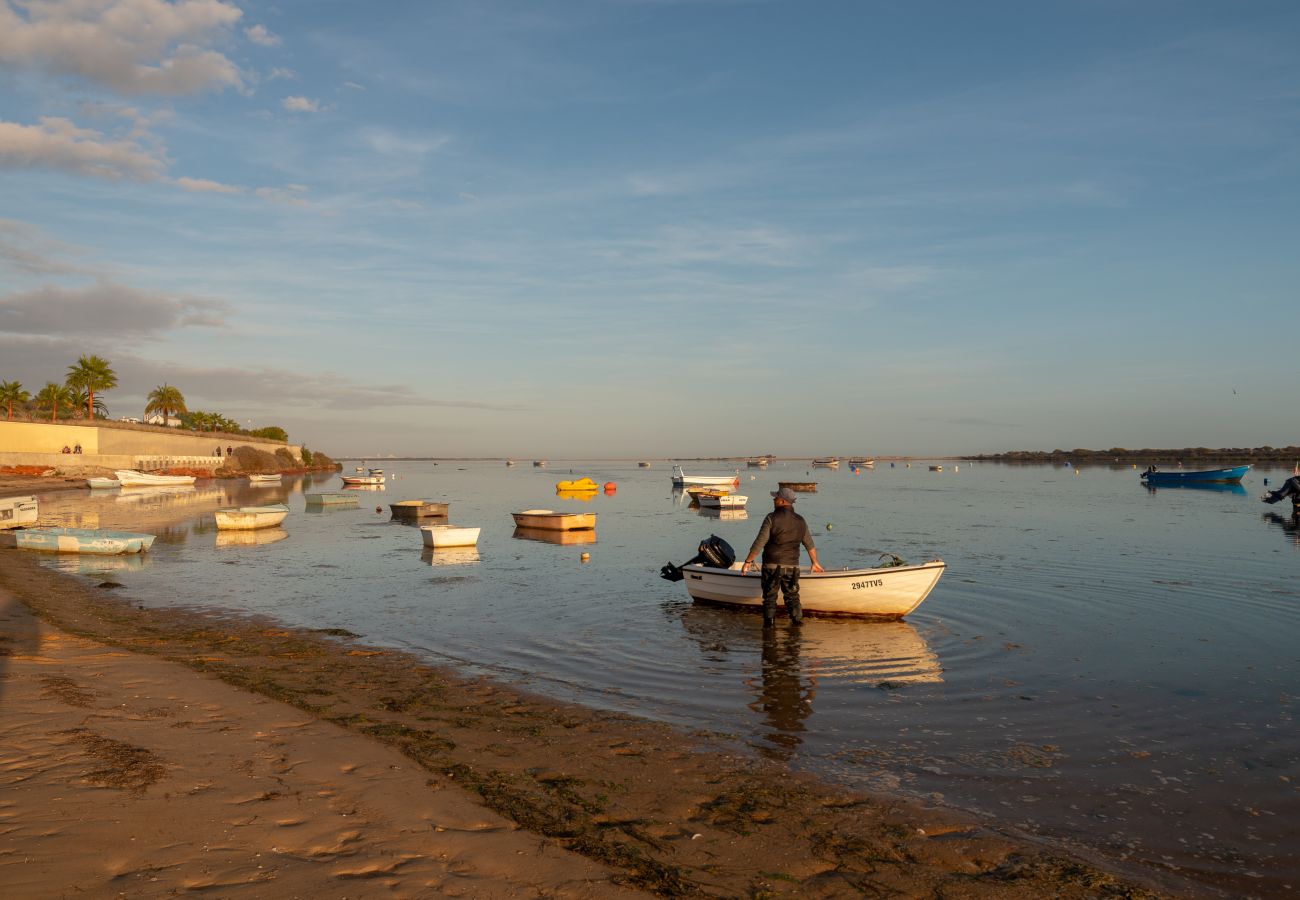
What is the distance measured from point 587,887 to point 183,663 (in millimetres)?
10575

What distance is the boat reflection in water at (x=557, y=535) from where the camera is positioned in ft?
136

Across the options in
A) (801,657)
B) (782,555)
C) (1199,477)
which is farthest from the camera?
(1199,477)

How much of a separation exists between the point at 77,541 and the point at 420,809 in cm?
3156

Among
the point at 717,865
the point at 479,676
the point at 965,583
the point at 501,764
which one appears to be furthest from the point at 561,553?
the point at 717,865

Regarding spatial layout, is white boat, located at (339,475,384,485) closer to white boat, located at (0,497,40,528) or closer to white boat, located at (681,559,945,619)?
white boat, located at (0,497,40,528)

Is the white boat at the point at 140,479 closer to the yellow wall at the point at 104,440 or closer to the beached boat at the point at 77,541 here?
the yellow wall at the point at 104,440

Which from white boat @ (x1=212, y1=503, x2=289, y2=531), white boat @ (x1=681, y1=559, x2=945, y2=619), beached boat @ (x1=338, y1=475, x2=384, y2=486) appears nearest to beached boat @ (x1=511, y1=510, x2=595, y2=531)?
white boat @ (x1=212, y1=503, x2=289, y2=531)

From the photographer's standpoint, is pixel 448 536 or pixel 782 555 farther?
pixel 448 536

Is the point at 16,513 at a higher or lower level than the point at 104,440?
lower

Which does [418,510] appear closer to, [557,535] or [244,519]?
[244,519]

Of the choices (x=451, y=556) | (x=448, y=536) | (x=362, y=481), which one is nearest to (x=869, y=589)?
(x=451, y=556)

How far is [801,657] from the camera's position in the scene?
1581cm

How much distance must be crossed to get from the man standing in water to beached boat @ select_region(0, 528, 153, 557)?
26636 mm

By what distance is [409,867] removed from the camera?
595 cm
